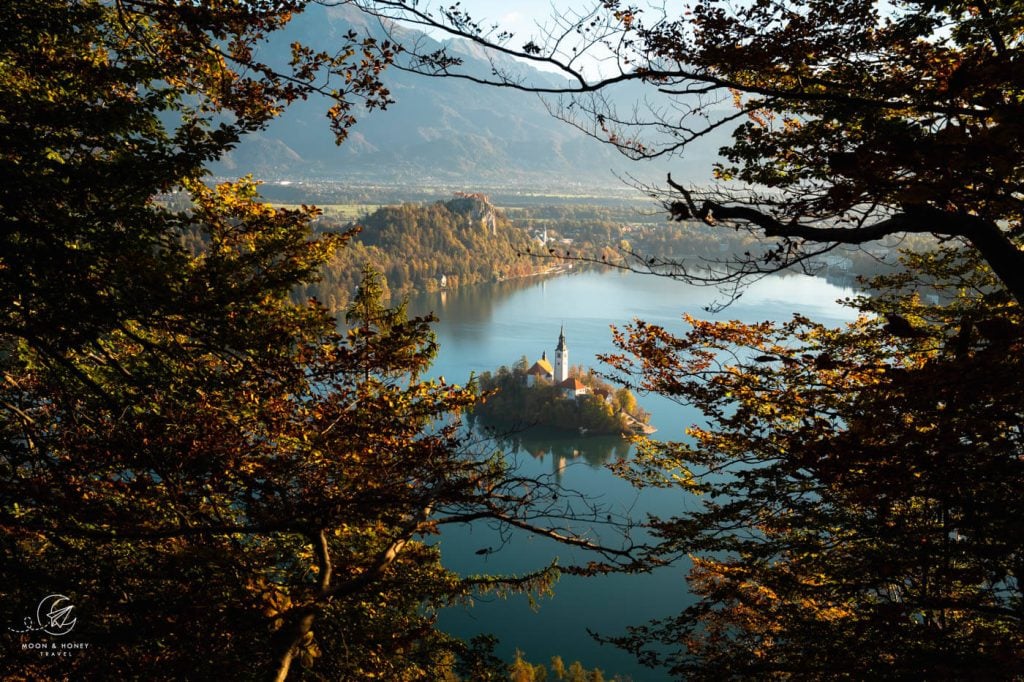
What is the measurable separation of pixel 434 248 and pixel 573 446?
51.9 metres

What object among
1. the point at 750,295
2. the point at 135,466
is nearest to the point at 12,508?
the point at 135,466

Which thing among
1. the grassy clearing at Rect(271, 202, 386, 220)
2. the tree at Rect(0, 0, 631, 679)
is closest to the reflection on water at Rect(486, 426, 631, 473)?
the tree at Rect(0, 0, 631, 679)

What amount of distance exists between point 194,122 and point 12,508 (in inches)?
90.7

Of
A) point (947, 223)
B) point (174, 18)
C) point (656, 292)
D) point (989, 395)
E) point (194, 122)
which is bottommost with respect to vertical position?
point (656, 292)

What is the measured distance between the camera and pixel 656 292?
6669cm

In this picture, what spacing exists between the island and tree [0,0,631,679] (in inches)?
1184

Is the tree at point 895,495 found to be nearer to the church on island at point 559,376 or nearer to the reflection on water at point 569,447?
the reflection on water at point 569,447

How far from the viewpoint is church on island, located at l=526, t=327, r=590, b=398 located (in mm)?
37281

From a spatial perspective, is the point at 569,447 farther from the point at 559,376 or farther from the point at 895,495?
the point at 895,495

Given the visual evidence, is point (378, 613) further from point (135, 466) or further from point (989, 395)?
point (989, 395)

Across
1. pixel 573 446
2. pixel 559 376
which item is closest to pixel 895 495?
pixel 573 446

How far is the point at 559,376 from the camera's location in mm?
40062

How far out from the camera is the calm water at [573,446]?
18.4 m

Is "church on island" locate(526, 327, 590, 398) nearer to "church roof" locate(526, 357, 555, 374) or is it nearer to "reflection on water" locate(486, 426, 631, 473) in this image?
"church roof" locate(526, 357, 555, 374)
